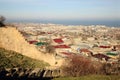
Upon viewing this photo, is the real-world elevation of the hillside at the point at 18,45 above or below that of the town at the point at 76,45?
above

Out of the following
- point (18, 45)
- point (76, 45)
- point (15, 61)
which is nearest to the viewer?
point (15, 61)

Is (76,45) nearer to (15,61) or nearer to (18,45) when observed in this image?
(18,45)

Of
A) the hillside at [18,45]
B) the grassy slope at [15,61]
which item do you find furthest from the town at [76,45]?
the grassy slope at [15,61]

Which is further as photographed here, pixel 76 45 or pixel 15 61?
pixel 76 45

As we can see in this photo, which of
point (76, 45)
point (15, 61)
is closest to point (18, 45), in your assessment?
point (15, 61)

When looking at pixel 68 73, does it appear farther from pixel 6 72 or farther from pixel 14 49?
pixel 6 72

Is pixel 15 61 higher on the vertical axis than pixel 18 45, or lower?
lower

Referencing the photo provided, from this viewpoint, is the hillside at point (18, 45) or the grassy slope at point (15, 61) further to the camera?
the hillside at point (18, 45)

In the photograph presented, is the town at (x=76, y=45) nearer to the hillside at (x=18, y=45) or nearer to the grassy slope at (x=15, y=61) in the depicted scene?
the hillside at (x=18, y=45)
